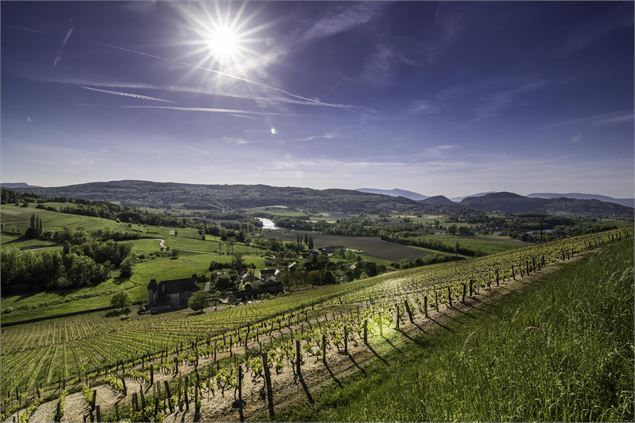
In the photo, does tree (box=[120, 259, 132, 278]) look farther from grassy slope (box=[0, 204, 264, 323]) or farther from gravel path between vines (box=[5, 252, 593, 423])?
gravel path between vines (box=[5, 252, 593, 423])

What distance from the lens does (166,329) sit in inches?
2223

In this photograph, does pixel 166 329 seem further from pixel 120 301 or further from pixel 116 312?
pixel 120 301

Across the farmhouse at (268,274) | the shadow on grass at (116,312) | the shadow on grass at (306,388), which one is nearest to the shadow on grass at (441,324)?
the shadow on grass at (306,388)

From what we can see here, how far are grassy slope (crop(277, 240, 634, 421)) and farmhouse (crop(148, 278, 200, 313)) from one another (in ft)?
330

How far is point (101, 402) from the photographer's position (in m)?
20.7

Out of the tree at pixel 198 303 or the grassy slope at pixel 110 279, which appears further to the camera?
the grassy slope at pixel 110 279

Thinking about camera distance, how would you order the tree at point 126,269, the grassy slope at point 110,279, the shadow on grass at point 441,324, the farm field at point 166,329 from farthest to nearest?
the tree at point 126,269 → the grassy slope at point 110,279 → the farm field at point 166,329 → the shadow on grass at point 441,324

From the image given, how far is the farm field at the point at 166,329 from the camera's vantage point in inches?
1331

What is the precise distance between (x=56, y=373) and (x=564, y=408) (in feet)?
180

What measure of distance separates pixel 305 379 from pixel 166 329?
53.9 metres

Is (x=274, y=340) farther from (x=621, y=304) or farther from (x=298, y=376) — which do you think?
(x=621, y=304)

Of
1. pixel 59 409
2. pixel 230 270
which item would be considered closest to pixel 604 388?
pixel 59 409

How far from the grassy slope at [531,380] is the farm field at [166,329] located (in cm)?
1319

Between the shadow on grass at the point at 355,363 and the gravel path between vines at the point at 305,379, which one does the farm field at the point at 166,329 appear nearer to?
the gravel path between vines at the point at 305,379
